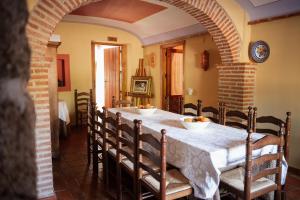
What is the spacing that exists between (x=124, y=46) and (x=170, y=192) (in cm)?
574

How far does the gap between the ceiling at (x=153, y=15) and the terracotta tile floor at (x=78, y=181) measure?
2.31 meters

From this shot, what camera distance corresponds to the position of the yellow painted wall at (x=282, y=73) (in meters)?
3.45

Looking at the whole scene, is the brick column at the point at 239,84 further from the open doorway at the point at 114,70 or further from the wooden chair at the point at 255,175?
the open doorway at the point at 114,70

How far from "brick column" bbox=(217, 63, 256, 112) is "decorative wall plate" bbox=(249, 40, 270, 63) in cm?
13

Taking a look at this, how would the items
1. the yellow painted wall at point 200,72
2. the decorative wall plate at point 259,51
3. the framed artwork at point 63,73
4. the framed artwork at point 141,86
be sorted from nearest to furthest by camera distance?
1. the decorative wall plate at point 259,51
2. the yellow painted wall at point 200,72
3. the framed artwork at point 63,73
4. the framed artwork at point 141,86

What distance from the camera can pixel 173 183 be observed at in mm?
2086

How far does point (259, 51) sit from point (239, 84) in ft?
1.93

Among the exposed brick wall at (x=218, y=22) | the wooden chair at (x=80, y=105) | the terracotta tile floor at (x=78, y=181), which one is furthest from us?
the wooden chair at (x=80, y=105)

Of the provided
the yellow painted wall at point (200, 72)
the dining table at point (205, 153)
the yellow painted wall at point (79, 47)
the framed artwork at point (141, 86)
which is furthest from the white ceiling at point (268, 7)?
the yellow painted wall at point (79, 47)

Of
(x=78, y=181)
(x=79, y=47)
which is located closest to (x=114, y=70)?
(x=79, y=47)

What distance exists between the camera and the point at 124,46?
7191mm

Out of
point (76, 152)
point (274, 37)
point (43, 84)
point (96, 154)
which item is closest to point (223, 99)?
point (274, 37)

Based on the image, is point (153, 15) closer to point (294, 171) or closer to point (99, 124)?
point (99, 124)

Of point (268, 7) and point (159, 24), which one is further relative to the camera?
point (159, 24)
